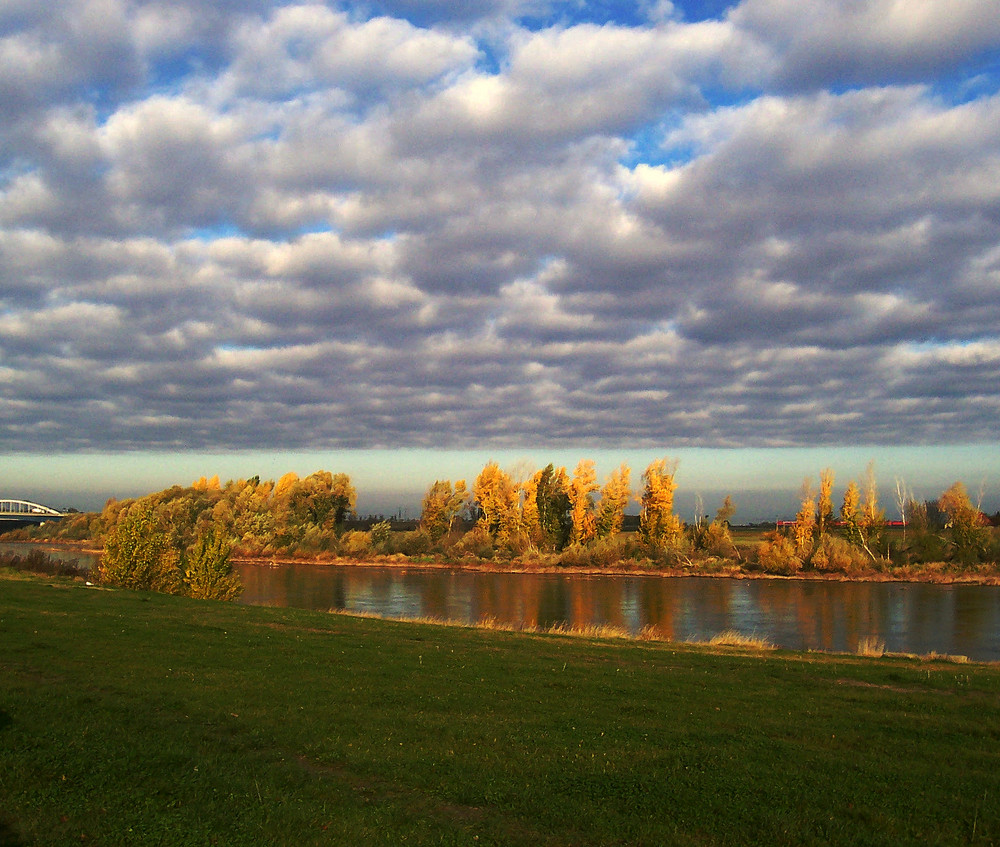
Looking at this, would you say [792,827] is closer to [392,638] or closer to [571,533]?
[392,638]

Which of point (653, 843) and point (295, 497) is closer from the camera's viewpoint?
point (653, 843)

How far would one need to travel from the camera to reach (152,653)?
13.0 m

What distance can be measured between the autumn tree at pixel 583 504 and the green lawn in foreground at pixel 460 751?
6946cm

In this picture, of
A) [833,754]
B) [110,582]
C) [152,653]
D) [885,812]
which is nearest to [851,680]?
[833,754]

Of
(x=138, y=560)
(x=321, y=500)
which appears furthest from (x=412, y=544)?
(x=138, y=560)

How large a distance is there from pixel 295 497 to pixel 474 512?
2371cm

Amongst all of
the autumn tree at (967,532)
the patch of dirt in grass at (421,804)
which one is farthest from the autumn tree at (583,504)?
the patch of dirt in grass at (421,804)

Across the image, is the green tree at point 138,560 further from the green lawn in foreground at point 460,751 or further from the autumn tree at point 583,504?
the autumn tree at point 583,504

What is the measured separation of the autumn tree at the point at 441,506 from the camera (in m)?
95.0

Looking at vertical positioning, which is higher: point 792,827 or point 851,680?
point 792,827

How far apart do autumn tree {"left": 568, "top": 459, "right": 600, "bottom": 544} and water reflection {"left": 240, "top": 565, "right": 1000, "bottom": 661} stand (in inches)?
394

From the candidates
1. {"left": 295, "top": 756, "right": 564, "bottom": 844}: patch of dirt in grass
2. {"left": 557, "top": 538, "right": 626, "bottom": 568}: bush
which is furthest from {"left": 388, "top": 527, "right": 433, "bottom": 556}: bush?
{"left": 295, "top": 756, "right": 564, "bottom": 844}: patch of dirt in grass

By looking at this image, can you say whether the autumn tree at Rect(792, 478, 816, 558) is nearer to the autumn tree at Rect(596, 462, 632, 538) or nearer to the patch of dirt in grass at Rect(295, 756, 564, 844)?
the autumn tree at Rect(596, 462, 632, 538)

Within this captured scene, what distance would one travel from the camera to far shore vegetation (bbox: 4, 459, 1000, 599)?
71688 mm
